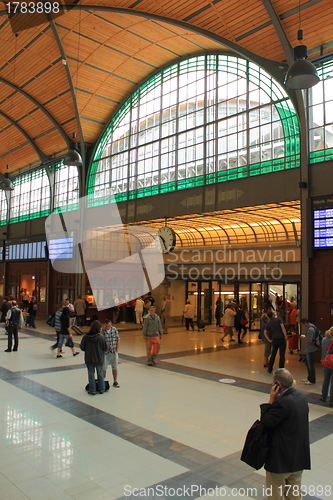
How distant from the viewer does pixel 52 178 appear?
29188 mm

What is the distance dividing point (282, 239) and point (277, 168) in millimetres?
6723

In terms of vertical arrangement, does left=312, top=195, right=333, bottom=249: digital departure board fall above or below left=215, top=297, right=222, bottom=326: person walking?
above

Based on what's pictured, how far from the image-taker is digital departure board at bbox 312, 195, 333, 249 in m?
12.8

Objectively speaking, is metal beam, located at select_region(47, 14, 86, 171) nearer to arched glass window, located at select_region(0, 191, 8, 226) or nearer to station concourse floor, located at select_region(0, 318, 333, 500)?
arched glass window, located at select_region(0, 191, 8, 226)

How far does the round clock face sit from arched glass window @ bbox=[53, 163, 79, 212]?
36.3 feet

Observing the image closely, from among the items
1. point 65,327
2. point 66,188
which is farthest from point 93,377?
point 66,188

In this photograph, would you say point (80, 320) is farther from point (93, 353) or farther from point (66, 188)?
point (93, 353)

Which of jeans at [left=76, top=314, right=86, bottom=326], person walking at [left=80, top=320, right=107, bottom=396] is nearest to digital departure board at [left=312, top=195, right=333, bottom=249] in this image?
person walking at [left=80, top=320, right=107, bottom=396]

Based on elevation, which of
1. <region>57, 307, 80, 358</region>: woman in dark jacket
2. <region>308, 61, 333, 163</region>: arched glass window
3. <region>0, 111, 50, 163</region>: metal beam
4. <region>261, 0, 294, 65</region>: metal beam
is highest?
<region>0, 111, 50, 163</region>: metal beam

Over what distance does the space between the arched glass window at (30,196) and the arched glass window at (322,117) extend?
21.3m

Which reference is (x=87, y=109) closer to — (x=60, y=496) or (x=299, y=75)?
(x=299, y=75)

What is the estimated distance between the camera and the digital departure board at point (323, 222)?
42.0 ft

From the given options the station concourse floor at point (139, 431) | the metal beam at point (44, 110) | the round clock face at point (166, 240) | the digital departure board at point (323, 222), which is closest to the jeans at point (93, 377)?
the station concourse floor at point (139, 431)

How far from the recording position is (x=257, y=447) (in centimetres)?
347
